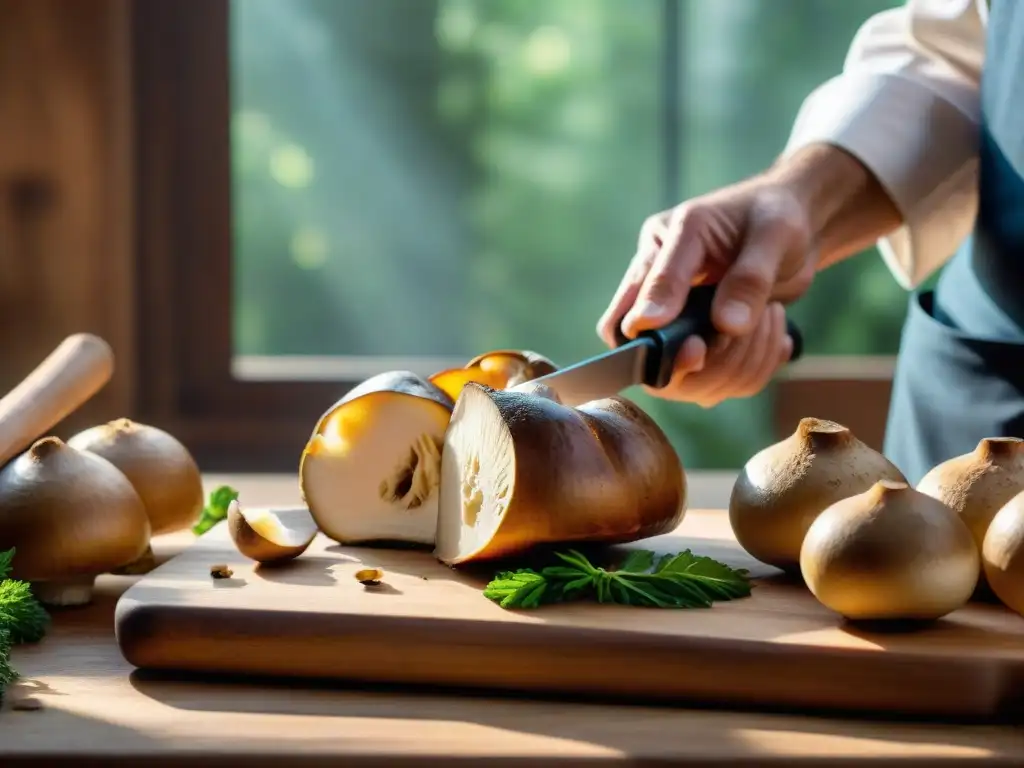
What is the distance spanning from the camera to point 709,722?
766 mm

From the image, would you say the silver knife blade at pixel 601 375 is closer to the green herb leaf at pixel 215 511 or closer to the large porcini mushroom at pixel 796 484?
the large porcini mushroom at pixel 796 484

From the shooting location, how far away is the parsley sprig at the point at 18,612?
0.87m

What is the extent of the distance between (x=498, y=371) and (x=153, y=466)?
0.33 meters

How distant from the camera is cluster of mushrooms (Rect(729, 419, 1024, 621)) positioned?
79 centimetres

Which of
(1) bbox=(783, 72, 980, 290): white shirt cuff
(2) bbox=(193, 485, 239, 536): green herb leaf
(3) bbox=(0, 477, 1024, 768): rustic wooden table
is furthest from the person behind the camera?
(1) bbox=(783, 72, 980, 290): white shirt cuff

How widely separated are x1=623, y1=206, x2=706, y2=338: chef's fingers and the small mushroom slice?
0.42 metres

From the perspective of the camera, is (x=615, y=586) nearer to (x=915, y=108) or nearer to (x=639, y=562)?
(x=639, y=562)

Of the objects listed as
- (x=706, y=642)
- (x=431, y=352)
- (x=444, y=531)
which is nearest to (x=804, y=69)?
(x=431, y=352)

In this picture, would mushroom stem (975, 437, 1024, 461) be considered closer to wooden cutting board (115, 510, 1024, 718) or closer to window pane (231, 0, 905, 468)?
wooden cutting board (115, 510, 1024, 718)

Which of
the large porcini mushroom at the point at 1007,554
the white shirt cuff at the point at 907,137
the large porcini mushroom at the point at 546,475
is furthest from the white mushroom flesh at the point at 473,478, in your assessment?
the white shirt cuff at the point at 907,137

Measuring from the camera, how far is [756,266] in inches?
53.2

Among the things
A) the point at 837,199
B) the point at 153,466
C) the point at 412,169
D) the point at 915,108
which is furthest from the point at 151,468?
the point at 412,169

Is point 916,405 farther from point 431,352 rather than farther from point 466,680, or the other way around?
point 431,352

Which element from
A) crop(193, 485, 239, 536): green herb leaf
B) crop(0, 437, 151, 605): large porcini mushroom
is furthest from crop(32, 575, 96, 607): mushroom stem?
crop(193, 485, 239, 536): green herb leaf
